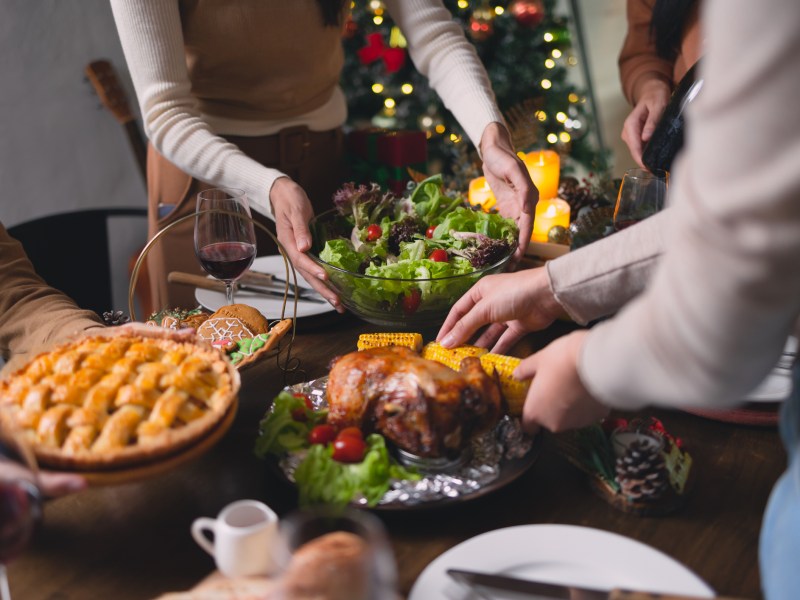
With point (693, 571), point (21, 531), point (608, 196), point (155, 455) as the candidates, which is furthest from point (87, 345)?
point (608, 196)

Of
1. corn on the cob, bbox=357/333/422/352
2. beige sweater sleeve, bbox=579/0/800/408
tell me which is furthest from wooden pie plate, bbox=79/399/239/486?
beige sweater sleeve, bbox=579/0/800/408

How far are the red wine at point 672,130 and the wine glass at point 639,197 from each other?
0.44m

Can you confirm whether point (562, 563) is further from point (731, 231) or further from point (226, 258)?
point (226, 258)

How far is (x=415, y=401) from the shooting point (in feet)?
3.79

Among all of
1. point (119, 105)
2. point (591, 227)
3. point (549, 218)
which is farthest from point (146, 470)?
point (119, 105)

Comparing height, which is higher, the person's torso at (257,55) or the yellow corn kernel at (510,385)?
the person's torso at (257,55)

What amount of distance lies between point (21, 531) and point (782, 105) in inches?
35.4

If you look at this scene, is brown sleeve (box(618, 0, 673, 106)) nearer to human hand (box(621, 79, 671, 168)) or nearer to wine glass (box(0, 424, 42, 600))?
human hand (box(621, 79, 671, 168))

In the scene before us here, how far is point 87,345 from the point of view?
1.24 metres

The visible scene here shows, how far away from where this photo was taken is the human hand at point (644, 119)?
7.90 ft

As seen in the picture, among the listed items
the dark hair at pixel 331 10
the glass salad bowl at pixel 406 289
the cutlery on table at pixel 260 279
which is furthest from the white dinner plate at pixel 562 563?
the dark hair at pixel 331 10

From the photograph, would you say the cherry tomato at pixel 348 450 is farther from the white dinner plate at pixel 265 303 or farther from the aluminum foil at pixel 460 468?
the white dinner plate at pixel 265 303

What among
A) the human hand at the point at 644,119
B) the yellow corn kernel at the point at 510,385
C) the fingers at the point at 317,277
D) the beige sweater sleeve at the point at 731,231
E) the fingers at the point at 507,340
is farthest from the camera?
the human hand at the point at 644,119

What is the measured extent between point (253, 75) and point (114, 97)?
1.68 metres
